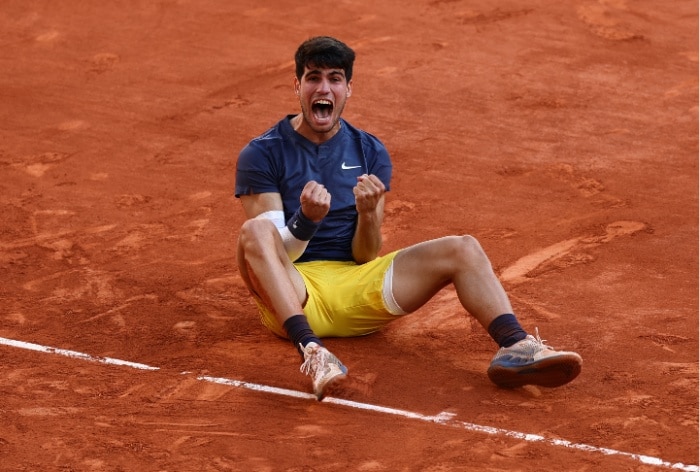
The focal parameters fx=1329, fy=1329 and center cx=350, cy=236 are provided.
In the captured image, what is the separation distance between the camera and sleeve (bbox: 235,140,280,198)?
23.2 ft

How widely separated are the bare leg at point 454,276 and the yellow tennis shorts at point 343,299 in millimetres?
125

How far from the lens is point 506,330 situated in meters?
6.68

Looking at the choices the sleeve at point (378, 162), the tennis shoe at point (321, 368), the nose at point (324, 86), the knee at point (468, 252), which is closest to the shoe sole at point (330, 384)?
the tennis shoe at point (321, 368)

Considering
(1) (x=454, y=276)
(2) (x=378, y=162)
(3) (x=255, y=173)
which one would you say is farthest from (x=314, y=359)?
(2) (x=378, y=162)

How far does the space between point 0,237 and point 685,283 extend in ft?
14.7

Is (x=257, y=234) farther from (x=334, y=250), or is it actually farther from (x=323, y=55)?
(x=323, y=55)

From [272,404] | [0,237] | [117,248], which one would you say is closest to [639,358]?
[272,404]

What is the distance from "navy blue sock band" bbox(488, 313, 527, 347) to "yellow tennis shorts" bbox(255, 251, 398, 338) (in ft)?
2.15

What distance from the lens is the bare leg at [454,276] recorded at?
267 inches

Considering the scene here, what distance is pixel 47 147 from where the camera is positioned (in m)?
10.6

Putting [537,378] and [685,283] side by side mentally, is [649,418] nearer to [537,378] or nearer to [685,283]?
[537,378]

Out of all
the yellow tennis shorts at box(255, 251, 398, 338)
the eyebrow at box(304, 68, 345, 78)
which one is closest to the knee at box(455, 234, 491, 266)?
the yellow tennis shorts at box(255, 251, 398, 338)

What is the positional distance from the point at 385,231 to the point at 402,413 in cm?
293

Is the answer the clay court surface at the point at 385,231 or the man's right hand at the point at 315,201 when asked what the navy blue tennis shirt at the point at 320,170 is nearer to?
the man's right hand at the point at 315,201
